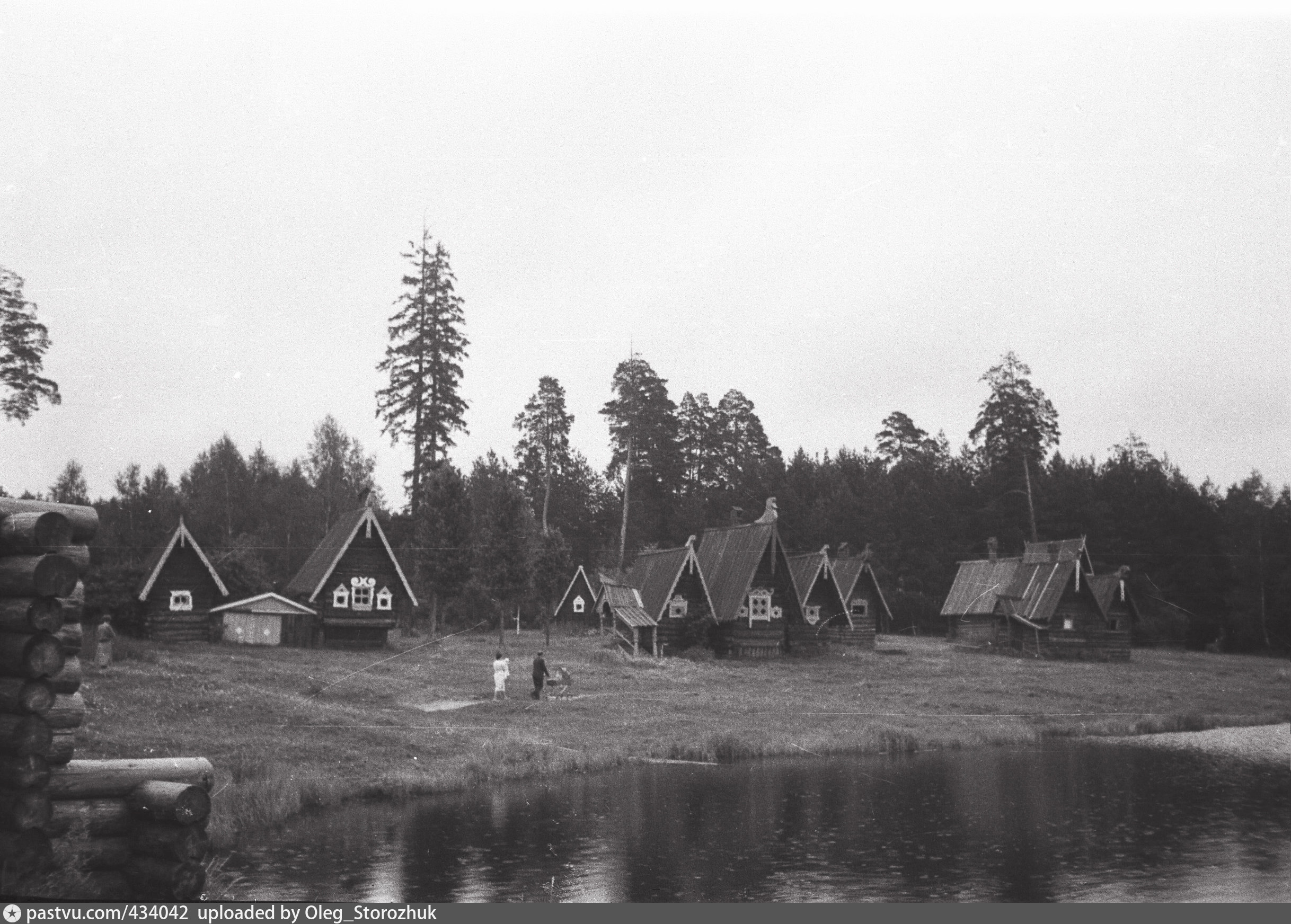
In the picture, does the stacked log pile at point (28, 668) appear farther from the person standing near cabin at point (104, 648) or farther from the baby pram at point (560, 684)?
the baby pram at point (560, 684)

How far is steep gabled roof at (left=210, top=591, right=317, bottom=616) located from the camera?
142 ft

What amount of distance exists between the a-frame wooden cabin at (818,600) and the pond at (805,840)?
2579 cm

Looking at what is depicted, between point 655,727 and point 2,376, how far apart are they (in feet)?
98.6

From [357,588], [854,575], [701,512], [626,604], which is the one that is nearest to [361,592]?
[357,588]

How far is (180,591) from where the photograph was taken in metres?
43.5

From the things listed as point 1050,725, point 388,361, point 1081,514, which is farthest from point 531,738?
point 1081,514

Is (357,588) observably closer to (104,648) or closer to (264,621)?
(264,621)

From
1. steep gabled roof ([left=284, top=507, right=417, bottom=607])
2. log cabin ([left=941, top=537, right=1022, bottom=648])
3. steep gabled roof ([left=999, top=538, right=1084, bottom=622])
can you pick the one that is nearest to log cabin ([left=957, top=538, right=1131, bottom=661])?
steep gabled roof ([left=999, top=538, right=1084, bottom=622])

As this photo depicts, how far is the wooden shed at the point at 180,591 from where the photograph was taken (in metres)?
42.9

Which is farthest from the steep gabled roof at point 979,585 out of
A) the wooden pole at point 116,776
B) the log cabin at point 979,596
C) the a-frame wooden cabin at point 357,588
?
the wooden pole at point 116,776

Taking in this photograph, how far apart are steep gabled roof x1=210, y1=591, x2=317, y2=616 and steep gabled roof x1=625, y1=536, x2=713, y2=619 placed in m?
14.7

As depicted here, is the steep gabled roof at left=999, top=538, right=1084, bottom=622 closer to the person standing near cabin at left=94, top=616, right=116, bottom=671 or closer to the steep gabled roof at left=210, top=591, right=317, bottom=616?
the steep gabled roof at left=210, top=591, right=317, bottom=616

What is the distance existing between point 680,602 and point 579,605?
21539mm

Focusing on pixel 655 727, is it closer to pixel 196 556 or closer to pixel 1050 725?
pixel 1050 725
